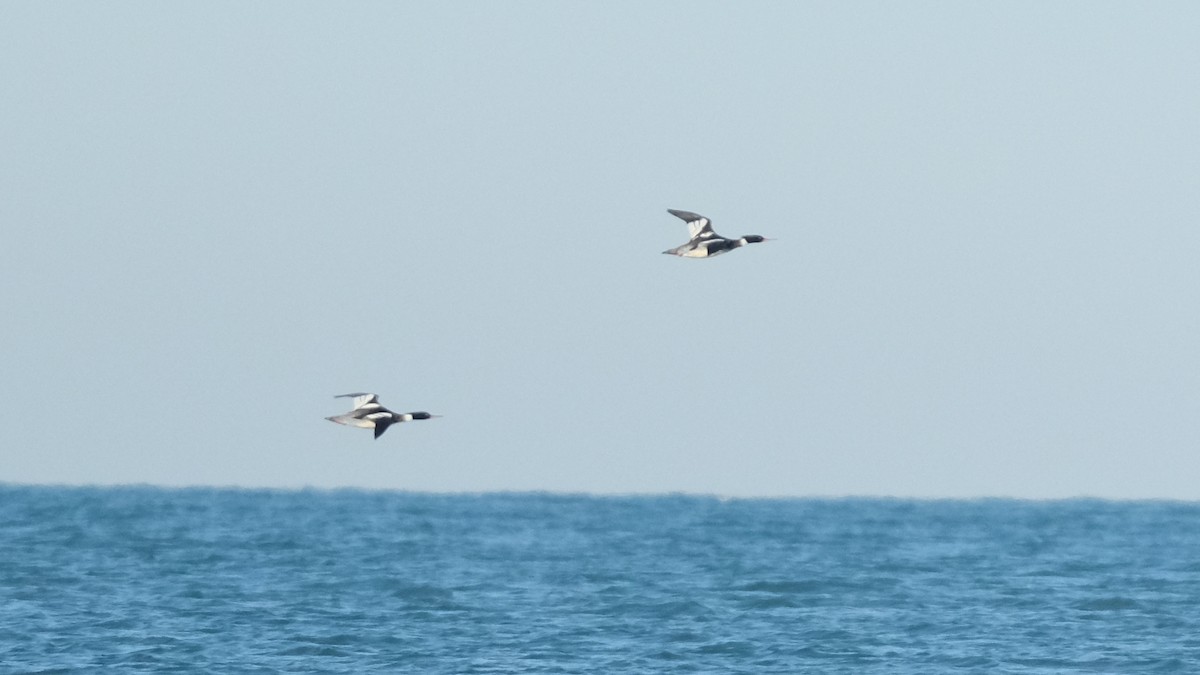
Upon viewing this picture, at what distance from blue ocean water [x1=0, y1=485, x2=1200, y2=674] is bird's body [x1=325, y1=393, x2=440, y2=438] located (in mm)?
6130

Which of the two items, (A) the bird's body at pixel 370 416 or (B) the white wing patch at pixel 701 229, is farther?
(B) the white wing patch at pixel 701 229

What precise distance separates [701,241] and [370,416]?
6.22 metres

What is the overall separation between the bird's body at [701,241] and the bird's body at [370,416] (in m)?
5.10

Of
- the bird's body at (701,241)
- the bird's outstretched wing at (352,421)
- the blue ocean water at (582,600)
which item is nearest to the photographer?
the bird's outstretched wing at (352,421)

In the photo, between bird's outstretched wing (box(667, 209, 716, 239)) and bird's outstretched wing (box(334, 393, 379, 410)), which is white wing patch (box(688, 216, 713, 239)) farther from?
bird's outstretched wing (box(334, 393, 379, 410))

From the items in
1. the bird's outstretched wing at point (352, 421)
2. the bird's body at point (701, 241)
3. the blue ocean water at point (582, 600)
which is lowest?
the blue ocean water at point (582, 600)

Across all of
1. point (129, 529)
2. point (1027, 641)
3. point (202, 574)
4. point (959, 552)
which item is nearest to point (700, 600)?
point (1027, 641)

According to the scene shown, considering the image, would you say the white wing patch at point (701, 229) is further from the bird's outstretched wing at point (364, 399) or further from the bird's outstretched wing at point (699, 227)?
the bird's outstretched wing at point (364, 399)

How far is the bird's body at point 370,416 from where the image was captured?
2788 cm

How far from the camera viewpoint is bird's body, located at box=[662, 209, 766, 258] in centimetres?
3028

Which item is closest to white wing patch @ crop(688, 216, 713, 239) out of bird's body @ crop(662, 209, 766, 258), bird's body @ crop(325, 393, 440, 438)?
bird's body @ crop(662, 209, 766, 258)

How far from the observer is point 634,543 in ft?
230

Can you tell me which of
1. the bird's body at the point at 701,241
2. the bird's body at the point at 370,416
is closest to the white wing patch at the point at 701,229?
the bird's body at the point at 701,241

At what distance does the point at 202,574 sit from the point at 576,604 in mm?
11397
